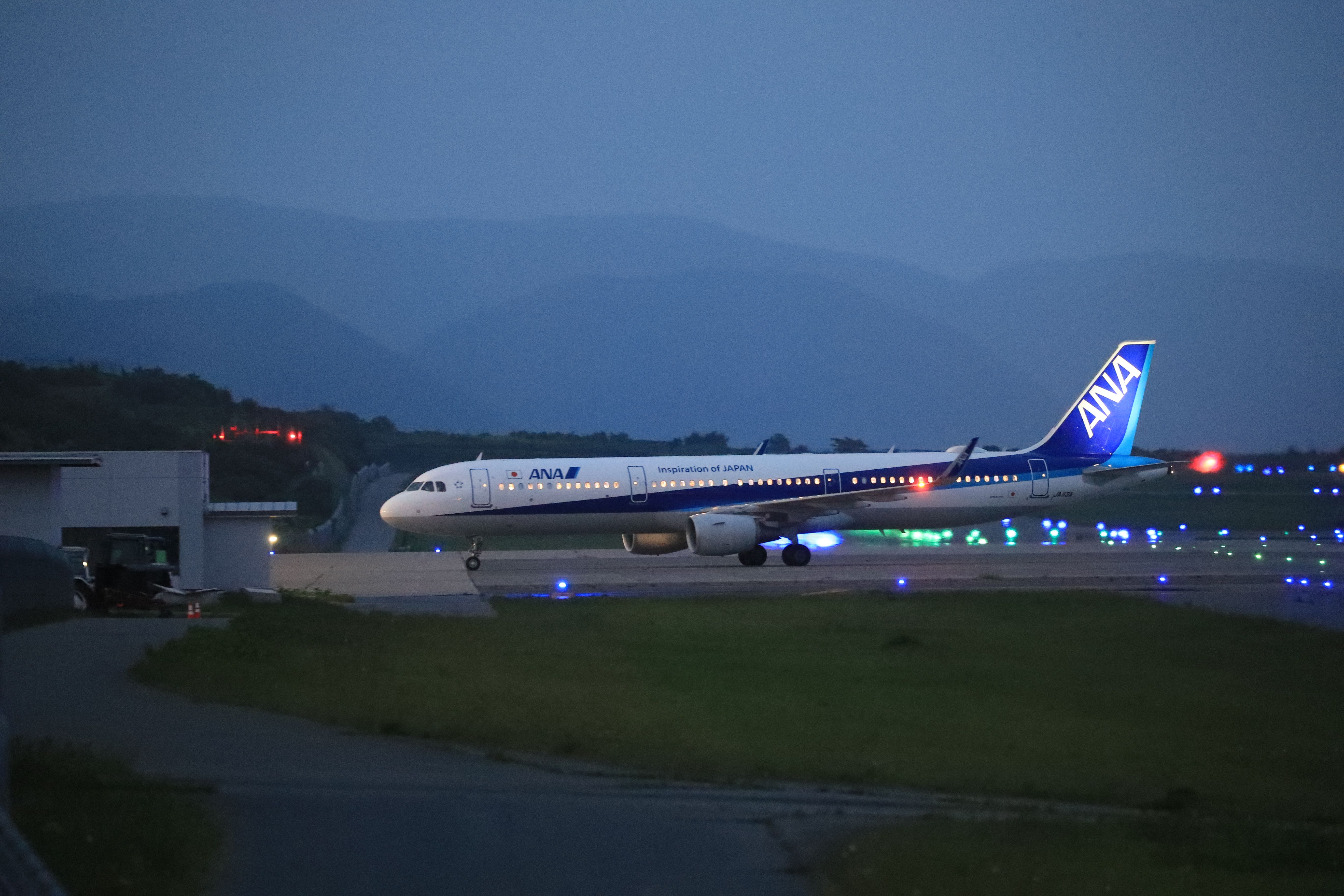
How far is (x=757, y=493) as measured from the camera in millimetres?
36750

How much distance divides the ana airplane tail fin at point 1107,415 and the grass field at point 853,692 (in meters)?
16.5

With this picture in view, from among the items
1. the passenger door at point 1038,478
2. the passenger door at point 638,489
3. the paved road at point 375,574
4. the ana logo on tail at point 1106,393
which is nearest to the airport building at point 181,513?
the paved road at point 375,574

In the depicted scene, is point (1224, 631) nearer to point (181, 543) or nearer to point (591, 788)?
point (591, 788)

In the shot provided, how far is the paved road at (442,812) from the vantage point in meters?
7.43

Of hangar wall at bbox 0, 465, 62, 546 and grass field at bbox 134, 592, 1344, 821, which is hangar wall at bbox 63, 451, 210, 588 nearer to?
hangar wall at bbox 0, 465, 62, 546

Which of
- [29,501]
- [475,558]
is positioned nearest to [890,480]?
[475,558]

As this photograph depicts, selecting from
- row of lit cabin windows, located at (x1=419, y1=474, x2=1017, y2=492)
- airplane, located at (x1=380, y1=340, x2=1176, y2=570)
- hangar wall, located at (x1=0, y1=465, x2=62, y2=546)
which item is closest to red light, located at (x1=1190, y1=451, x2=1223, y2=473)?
airplane, located at (x1=380, y1=340, x2=1176, y2=570)

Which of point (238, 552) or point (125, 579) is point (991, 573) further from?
point (125, 579)

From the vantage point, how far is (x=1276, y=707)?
15258 millimetres

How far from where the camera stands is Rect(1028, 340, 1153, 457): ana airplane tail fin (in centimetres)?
4028

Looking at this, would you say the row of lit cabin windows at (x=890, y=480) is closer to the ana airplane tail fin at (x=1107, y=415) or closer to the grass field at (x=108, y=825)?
the ana airplane tail fin at (x=1107, y=415)

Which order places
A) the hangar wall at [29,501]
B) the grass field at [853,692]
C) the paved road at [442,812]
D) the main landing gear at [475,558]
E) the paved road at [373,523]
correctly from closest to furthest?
the paved road at [442,812] < the grass field at [853,692] < the hangar wall at [29,501] < the main landing gear at [475,558] < the paved road at [373,523]

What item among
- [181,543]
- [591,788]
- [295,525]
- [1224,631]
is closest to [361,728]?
[591,788]

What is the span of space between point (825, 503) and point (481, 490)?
31.1ft
